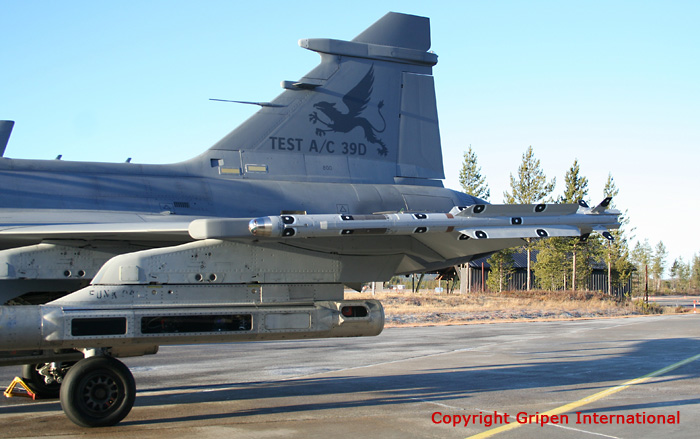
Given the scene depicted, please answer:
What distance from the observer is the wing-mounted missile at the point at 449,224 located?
733cm

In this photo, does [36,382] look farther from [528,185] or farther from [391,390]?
[528,185]

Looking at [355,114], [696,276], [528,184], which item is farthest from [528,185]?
[696,276]

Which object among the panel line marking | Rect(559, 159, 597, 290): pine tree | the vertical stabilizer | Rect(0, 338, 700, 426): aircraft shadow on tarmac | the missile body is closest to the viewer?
the panel line marking

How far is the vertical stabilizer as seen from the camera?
1019 centimetres

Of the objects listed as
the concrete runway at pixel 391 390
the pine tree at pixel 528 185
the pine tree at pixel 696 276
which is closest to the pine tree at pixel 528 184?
the pine tree at pixel 528 185

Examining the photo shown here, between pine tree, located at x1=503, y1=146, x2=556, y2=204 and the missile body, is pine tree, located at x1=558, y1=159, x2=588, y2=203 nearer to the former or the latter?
pine tree, located at x1=503, y1=146, x2=556, y2=204

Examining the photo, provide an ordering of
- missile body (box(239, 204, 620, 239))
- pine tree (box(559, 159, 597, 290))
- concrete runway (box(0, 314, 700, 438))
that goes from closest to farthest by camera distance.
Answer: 1. concrete runway (box(0, 314, 700, 438))
2. missile body (box(239, 204, 620, 239))
3. pine tree (box(559, 159, 597, 290))

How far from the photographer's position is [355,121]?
10789 millimetres

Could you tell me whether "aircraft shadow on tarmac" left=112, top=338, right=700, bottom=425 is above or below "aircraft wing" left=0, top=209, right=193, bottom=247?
below

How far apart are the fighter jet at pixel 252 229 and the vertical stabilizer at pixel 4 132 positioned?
0.03m

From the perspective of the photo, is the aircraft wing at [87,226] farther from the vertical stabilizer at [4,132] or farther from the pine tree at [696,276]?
the pine tree at [696,276]

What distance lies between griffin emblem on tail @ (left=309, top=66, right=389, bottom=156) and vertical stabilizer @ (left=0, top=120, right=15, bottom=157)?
4911mm

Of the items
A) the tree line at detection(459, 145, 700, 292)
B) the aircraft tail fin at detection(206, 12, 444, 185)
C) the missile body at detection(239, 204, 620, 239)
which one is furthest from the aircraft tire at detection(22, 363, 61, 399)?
the tree line at detection(459, 145, 700, 292)

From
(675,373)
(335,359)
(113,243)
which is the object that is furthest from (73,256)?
(675,373)
